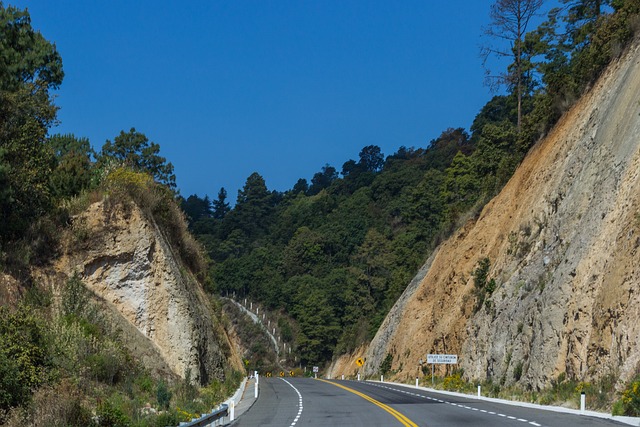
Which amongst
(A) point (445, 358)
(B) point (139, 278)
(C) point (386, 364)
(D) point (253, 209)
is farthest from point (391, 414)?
(D) point (253, 209)

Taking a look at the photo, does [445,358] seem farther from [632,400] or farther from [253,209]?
[253,209]

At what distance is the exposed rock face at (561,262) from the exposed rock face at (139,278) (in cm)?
1352

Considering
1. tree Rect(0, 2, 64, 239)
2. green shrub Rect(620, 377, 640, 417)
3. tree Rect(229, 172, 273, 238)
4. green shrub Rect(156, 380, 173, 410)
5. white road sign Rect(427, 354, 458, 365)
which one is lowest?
green shrub Rect(156, 380, 173, 410)

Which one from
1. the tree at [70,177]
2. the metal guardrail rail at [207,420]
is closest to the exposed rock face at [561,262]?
the metal guardrail rail at [207,420]

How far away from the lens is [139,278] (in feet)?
102

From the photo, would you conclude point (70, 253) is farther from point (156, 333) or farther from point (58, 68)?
point (58, 68)

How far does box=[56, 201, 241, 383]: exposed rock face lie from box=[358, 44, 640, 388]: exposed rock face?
1352cm

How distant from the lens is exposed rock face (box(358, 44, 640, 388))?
28984mm

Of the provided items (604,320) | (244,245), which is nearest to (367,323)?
(604,320)

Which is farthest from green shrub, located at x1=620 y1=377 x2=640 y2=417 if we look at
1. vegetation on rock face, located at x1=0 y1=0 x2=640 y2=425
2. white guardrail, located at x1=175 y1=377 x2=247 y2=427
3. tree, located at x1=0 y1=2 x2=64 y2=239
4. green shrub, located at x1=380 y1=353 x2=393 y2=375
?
green shrub, located at x1=380 y1=353 x2=393 y2=375

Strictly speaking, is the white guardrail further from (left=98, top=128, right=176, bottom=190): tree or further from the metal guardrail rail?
(left=98, top=128, right=176, bottom=190): tree

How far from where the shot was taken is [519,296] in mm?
40344

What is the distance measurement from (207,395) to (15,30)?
17897 mm

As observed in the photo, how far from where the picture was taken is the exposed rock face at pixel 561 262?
2898 centimetres
